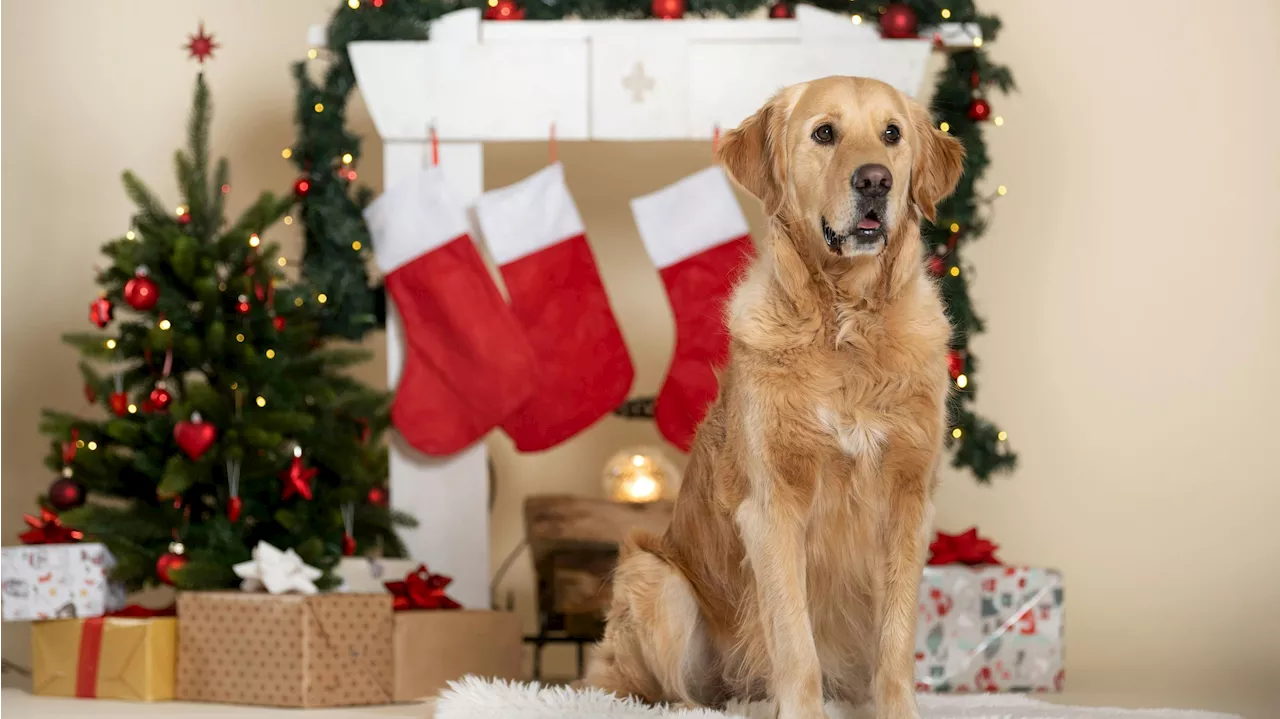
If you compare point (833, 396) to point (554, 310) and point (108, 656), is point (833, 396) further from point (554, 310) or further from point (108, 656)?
point (108, 656)

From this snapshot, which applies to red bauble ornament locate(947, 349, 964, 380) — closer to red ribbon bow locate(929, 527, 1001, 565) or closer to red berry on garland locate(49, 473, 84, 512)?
red ribbon bow locate(929, 527, 1001, 565)

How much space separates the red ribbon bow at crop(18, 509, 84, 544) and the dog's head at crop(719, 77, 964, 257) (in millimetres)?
2211

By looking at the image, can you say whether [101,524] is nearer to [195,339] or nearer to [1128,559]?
[195,339]

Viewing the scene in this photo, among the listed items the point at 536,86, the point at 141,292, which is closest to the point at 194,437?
the point at 141,292

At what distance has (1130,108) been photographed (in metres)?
4.70

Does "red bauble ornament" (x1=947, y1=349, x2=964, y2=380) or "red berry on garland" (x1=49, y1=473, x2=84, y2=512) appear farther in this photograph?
"red bauble ornament" (x1=947, y1=349, x2=964, y2=380)

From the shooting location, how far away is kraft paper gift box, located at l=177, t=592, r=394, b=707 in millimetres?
3182

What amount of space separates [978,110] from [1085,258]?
111cm

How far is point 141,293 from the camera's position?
3506 millimetres

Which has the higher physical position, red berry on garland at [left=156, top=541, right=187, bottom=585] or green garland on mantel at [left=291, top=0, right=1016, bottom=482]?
green garland on mantel at [left=291, top=0, right=1016, bottom=482]

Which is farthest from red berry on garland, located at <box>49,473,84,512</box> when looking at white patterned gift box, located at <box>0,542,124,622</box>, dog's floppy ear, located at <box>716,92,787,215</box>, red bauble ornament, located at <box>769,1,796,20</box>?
red bauble ornament, located at <box>769,1,796,20</box>

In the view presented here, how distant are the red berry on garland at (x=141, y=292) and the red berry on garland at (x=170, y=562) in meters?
0.61

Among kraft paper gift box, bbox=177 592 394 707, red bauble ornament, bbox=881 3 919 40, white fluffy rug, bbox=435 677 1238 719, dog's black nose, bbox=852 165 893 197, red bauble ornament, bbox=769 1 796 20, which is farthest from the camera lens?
red bauble ornament, bbox=769 1 796 20

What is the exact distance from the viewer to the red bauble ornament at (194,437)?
341 cm
